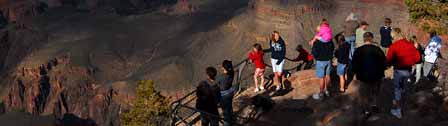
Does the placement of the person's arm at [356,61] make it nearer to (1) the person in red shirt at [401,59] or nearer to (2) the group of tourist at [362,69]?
(2) the group of tourist at [362,69]

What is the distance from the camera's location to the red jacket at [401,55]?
44.4ft

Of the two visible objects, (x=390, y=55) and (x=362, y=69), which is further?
(x=390, y=55)

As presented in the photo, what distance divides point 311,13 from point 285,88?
91334 mm

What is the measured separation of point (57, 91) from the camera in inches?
4336

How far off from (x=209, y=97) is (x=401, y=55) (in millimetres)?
4400

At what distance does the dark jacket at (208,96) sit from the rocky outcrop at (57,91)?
87569mm

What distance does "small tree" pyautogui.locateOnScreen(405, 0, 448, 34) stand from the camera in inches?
677

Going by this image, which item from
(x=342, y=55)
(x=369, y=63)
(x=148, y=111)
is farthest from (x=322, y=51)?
(x=148, y=111)

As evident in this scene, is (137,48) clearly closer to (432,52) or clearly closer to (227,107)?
(432,52)

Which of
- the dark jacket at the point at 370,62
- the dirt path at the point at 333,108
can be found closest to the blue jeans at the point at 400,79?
the dirt path at the point at 333,108

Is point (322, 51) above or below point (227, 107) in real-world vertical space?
above

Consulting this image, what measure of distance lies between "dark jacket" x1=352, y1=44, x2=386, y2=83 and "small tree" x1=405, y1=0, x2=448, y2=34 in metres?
4.82

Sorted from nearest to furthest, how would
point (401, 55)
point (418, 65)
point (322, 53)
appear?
1. point (401, 55)
2. point (322, 53)
3. point (418, 65)

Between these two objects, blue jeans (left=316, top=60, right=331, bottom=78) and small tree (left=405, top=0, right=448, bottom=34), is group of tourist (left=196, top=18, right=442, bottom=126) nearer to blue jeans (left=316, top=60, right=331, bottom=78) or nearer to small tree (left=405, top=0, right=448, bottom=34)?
blue jeans (left=316, top=60, right=331, bottom=78)
